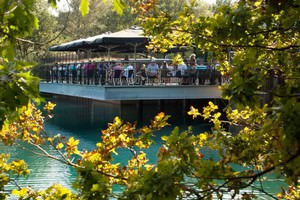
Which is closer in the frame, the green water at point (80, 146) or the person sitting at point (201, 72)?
the green water at point (80, 146)

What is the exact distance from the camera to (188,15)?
12.2ft

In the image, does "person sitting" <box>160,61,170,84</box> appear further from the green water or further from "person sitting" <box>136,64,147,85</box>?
the green water

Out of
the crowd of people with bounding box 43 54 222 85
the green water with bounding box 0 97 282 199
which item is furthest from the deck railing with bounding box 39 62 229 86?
the green water with bounding box 0 97 282 199

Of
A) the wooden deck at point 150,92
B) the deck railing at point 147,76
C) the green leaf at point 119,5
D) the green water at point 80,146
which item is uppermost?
the green leaf at point 119,5

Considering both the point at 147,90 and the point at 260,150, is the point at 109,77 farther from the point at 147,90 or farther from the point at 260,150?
the point at 260,150

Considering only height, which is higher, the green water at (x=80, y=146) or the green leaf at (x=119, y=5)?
the green leaf at (x=119, y=5)

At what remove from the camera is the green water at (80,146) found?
9.92m

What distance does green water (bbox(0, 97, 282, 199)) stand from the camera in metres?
9.92

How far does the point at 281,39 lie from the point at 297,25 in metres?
1.31

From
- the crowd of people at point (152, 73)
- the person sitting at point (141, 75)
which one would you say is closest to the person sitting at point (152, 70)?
the crowd of people at point (152, 73)

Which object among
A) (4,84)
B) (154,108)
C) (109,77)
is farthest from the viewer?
(154,108)

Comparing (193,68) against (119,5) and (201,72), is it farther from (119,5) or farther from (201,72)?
(119,5)

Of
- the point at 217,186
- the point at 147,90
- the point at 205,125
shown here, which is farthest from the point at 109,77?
the point at 217,186

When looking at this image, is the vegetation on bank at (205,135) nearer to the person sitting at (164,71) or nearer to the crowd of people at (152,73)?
the crowd of people at (152,73)
